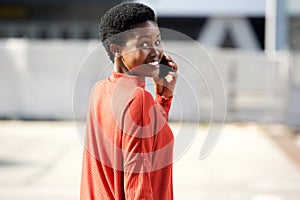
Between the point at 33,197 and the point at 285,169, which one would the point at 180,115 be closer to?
the point at 33,197

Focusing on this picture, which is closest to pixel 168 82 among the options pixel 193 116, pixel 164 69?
pixel 164 69

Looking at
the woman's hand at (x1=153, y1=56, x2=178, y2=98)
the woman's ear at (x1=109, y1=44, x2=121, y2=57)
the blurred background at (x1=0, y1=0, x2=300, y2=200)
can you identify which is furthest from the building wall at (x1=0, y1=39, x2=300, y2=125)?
the woman's ear at (x1=109, y1=44, x2=121, y2=57)

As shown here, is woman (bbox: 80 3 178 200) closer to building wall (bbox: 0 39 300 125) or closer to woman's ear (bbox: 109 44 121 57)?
woman's ear (bbox: 109 44 121 57)

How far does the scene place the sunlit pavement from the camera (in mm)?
6716

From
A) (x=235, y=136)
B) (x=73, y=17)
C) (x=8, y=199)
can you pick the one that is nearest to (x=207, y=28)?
(x=73, y=17)

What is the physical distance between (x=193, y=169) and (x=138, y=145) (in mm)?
6260

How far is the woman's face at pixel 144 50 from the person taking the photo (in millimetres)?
2104

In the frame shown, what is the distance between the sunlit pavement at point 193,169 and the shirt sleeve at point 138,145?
2708mm

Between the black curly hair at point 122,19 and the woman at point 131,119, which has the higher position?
the black curly hair at point 122,19

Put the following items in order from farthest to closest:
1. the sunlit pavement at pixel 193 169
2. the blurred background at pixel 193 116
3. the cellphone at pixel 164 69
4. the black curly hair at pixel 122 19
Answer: the sunlit pavement at pixel 193 169 → the blurred background at pixel 193 116 → the cellphone at pixel 164 69 → the black curly hair at pixel 122 19

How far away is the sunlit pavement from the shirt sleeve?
8.88 feet

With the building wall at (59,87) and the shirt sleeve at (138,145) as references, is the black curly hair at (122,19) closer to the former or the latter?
the shirt sleeve at (138,145)

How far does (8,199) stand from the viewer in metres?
6.36

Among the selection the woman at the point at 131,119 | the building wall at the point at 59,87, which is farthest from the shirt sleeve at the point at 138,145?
the building wall at the point at 59,87
